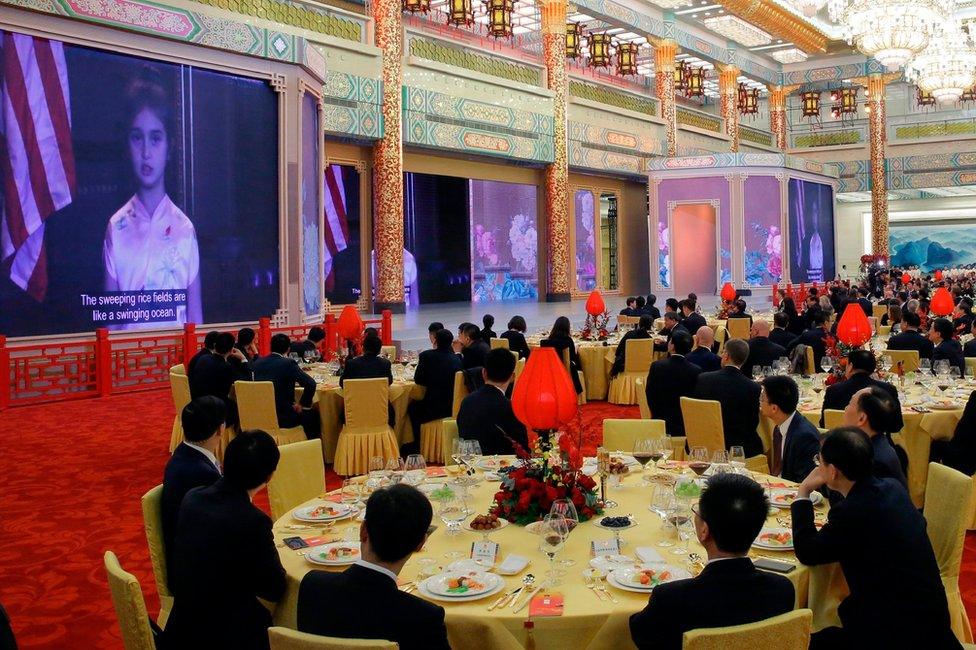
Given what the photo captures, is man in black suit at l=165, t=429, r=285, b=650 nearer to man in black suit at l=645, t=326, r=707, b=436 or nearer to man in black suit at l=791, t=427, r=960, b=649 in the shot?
man in black suit at l=791, t=427, r=960, b=649

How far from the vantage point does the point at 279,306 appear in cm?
1212

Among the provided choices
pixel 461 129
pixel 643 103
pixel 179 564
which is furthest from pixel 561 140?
pixel 179 564

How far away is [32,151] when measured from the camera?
9.87 m

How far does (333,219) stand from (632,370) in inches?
370

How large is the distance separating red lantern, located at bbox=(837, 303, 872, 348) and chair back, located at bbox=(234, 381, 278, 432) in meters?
4.01

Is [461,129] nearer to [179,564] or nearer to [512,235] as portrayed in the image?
[512,235]

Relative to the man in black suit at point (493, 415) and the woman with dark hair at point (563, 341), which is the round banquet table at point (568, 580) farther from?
the woman with dark hair at point (563, 341)

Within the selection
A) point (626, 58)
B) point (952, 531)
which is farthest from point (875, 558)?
point (626, 58)

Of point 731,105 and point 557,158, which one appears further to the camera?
point 731,105

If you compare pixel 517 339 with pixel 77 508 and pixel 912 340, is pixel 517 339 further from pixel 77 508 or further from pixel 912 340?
pixel 77 508

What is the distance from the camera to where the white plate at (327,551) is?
2.79 meters

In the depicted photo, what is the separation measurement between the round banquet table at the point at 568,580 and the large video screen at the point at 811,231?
2146cm

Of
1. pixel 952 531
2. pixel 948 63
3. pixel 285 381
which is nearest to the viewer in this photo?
pixel 952 531

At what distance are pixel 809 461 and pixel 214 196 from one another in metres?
9.33
